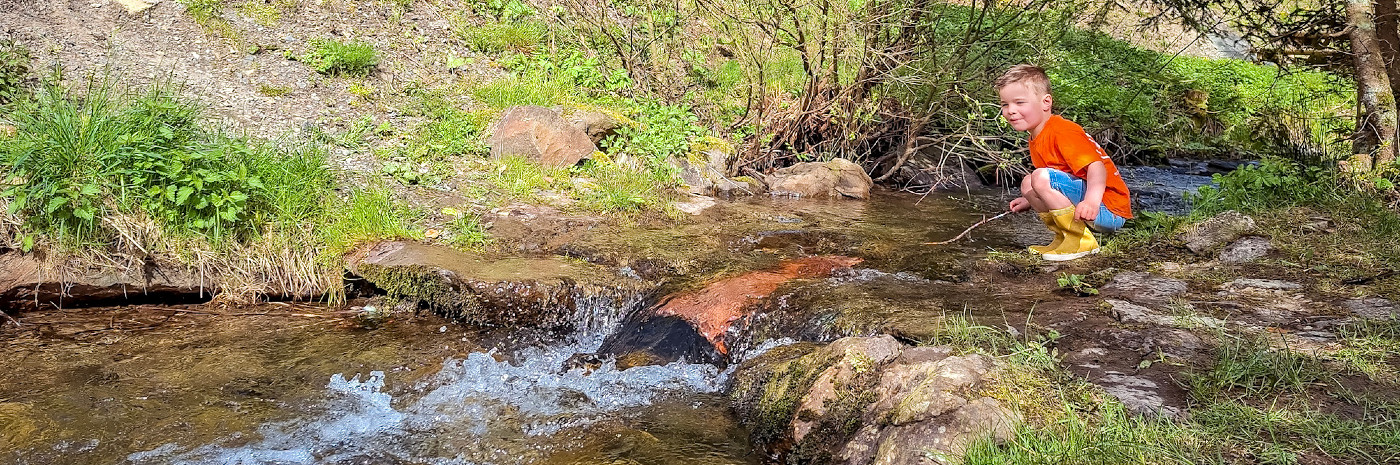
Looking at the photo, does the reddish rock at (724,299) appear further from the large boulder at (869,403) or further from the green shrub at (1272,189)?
the green shrub at (1272,189)

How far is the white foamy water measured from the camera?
3244 mm

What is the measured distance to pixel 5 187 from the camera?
4559 millimetres

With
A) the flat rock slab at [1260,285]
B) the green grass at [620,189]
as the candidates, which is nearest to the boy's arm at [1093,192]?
the flat rock slab at [1260,285]

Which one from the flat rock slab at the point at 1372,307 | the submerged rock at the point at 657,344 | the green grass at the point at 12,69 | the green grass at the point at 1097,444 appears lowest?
the submerged rock at the point at 657,344

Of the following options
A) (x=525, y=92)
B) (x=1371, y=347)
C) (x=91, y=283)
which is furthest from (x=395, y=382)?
(x=525, y=92)

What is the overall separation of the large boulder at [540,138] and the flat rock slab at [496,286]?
6.53 ft

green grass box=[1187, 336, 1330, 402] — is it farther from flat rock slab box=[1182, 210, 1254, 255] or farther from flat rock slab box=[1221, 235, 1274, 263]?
flat rock slab box=[1182, 210, 1254, 255]

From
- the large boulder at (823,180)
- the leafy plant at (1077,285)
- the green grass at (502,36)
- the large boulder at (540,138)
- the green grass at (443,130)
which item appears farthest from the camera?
the green grass at (502,36)

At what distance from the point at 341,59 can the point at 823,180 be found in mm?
4355

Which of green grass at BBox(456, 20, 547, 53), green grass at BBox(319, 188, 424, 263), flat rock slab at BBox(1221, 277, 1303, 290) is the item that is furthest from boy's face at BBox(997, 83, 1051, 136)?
green grass at BBox(456, 20, 547, 53)

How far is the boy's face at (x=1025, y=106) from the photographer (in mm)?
4500

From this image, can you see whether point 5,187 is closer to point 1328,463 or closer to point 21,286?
point 21,286

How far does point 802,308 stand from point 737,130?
4.15 metres

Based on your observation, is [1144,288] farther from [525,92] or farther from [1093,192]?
[525,92]
